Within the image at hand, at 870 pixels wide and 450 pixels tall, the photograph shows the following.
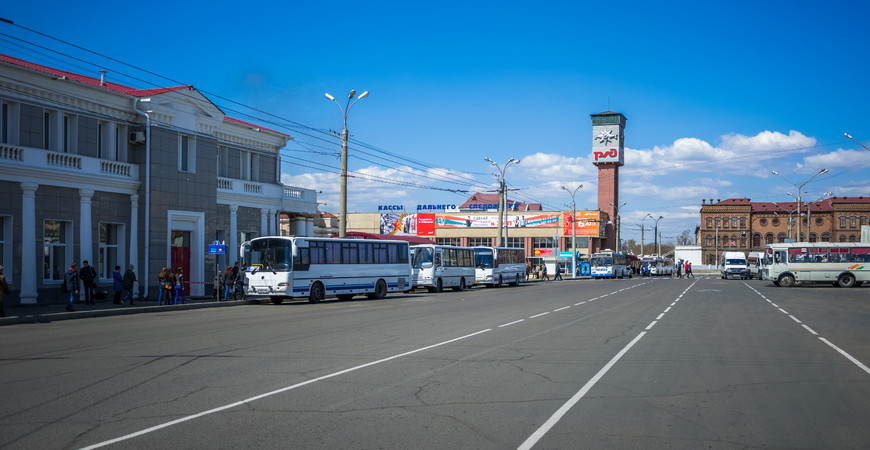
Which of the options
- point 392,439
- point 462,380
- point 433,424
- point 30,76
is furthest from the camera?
point 30,76

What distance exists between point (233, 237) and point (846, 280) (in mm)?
38843

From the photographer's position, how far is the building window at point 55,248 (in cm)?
2673

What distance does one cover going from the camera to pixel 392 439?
657cm

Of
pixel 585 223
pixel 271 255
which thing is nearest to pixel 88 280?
pixel 271 255

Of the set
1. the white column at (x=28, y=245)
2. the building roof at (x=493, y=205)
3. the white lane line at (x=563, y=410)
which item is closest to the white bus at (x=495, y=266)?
the white column at (x=28, y=245)

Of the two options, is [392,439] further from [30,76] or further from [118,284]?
[30,76]

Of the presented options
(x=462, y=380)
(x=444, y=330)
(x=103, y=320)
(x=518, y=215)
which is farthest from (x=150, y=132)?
(x=518, y=215)

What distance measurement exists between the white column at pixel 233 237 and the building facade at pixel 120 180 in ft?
0.17

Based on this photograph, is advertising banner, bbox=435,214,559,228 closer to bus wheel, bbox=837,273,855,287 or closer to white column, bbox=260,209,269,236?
bus wheel, bbox=837,273,855,287

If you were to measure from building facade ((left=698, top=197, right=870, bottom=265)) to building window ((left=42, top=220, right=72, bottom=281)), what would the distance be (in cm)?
12500

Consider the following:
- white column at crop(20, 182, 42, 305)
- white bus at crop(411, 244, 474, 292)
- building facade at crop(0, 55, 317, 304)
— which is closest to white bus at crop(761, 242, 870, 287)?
white bus at crop(411, 244, 474, 292)

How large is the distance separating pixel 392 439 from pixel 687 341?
10.1 metres

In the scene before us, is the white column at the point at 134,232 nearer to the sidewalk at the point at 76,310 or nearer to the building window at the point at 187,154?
the sidewalk at the point at 76,310

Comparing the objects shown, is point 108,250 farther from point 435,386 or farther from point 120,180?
point 435,386
